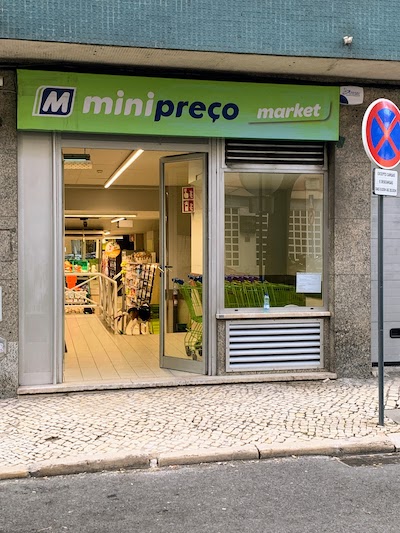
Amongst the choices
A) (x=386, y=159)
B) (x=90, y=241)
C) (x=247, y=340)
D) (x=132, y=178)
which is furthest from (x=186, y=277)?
(x=90, y=241)

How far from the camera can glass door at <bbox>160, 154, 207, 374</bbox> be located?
26.1 ft

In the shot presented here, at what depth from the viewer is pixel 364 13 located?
280 inches

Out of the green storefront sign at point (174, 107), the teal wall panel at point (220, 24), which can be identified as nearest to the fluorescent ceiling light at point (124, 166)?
the green storefront sign at point (174, 107)

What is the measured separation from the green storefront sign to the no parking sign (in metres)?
1.75

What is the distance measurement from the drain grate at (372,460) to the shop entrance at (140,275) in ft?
9.31

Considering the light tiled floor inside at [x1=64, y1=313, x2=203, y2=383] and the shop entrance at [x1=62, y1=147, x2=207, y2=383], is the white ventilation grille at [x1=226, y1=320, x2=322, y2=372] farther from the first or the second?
the light tiled floor inside at [x1=64, y1=313, x2=203, y2=383]

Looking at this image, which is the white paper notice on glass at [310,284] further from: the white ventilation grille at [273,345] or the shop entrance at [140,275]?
the shop entrance at [140,275]

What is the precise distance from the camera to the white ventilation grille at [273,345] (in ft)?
25.6

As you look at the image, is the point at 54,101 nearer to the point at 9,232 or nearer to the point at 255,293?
the point at 9,232

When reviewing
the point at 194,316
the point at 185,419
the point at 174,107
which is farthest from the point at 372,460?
the point at 174,107

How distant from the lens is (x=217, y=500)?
4.37 m

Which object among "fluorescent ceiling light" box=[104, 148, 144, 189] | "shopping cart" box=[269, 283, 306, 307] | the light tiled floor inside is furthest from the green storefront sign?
the light tiled floor inside

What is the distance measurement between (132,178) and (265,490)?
29.1 ft

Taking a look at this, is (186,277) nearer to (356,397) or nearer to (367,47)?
(356,397)
